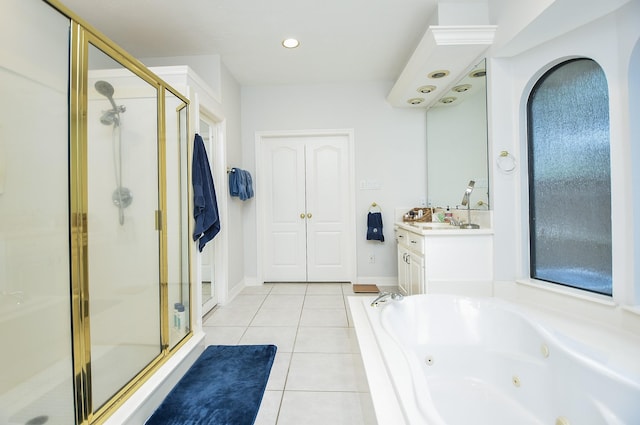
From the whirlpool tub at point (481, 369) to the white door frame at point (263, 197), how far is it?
1.66 meters

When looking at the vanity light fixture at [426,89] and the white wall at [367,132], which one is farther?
the white wall at [367,132]

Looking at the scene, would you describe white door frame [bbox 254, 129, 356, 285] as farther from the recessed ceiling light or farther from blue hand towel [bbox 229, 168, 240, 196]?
the recessed ceiling light

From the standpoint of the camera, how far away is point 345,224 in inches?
145

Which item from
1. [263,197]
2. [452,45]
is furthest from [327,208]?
[452,45]

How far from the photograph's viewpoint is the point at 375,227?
3426 mm

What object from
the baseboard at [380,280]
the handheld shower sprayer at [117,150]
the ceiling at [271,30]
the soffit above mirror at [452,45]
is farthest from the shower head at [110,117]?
the baseboard at [380,280]

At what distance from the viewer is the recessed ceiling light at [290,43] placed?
2.60 m

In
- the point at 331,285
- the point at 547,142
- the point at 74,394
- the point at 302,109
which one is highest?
the point at 302,109

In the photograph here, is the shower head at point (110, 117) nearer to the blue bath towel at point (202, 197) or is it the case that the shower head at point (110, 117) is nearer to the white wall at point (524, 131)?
the blue bath towel at point (202, 197)

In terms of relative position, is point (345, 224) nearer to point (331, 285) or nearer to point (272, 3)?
point (331, 285)

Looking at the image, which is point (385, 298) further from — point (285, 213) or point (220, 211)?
point (285, 213)

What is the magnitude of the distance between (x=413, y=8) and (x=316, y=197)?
7.31 ft

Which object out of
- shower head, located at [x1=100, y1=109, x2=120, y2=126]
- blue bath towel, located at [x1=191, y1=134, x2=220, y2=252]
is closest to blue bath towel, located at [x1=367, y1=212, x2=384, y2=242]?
blue bath towel, located at [x1=191, y1=134, x2=220, y2=252]

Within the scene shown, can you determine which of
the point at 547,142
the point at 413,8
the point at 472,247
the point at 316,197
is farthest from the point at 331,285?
the point at 413,8
